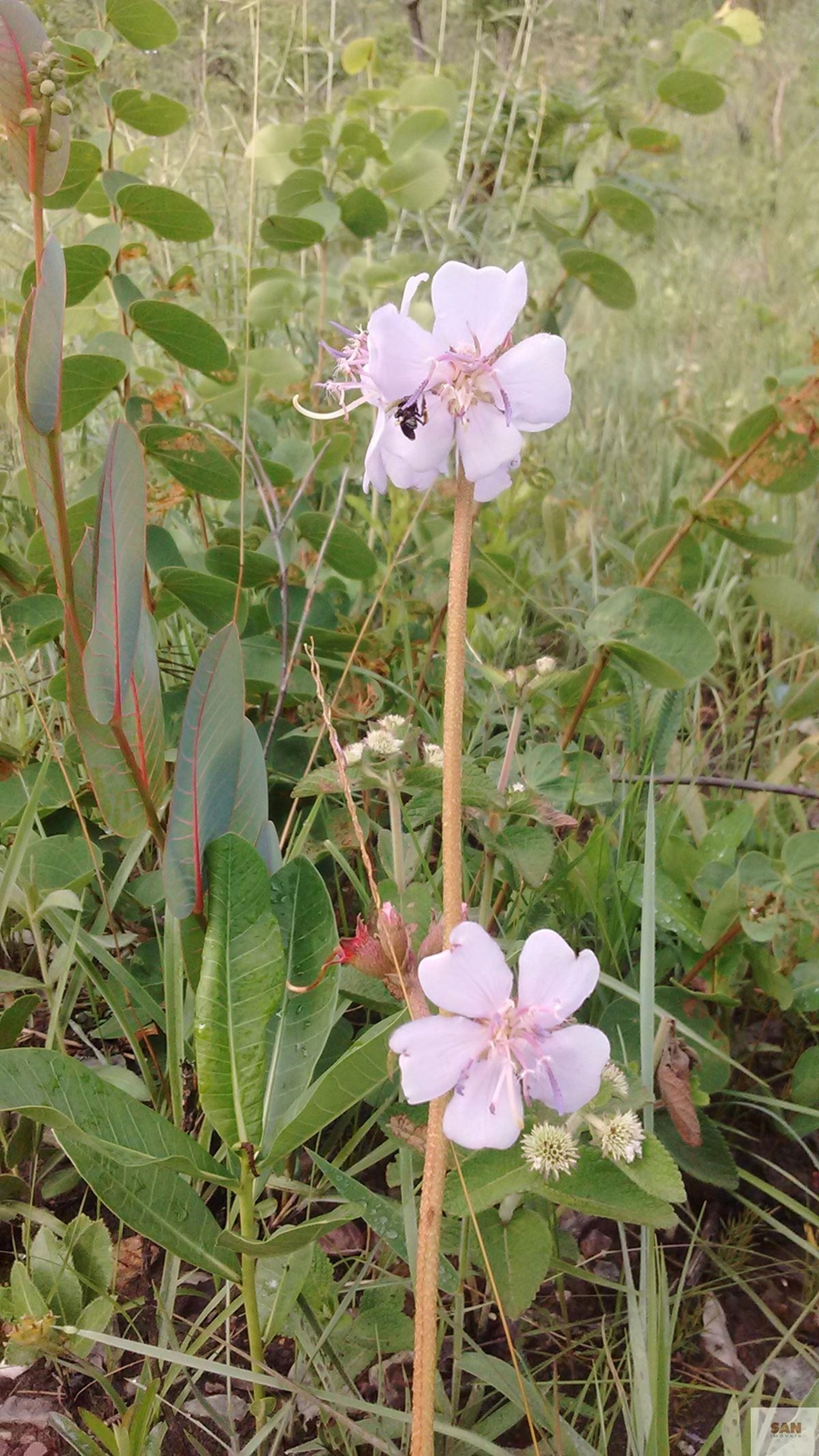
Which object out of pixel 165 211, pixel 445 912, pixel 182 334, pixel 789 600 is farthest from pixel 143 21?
pixel 445 912

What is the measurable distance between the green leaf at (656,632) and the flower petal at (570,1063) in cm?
60

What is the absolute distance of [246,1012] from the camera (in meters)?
0.76

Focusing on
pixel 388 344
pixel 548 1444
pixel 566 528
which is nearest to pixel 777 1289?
pixel 548 1444

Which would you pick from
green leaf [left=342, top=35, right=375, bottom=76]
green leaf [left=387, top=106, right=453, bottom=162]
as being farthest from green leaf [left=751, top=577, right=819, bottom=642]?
green leaf [left=342, top=35, right=375, bottom=76]

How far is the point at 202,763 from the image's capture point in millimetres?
773

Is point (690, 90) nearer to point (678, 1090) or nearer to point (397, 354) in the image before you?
point (397, 354)

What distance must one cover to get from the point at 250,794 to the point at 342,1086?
0.78 ft

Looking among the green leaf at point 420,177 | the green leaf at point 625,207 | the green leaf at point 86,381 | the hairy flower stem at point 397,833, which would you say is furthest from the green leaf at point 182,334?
the green leaf at point 420,177

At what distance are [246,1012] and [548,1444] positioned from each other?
372 millimetres

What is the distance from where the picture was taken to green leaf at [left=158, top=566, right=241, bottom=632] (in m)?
1.15

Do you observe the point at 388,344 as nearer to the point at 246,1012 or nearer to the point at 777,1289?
the point at 246,1012

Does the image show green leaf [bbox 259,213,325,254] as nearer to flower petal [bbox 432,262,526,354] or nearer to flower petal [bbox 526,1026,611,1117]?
flower petal [bbox 432,262,526,354]

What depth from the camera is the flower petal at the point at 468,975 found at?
0.51 meters

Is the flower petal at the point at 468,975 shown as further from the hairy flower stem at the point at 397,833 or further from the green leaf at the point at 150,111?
the green leaf at the point at 150,111
